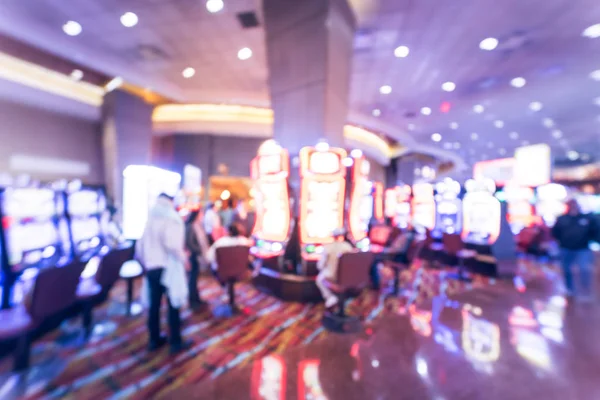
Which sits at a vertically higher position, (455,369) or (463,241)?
(463,241)

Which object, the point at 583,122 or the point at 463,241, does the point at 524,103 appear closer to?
the point at 583,122

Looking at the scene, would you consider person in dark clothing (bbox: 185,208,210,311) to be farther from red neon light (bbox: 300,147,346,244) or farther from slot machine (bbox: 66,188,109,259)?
red neon light (bbox: 300,147,346,244)

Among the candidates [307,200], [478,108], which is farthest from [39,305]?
[478,108]

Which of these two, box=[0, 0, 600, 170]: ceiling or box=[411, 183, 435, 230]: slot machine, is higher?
box=[0, 0, 600, 170]: ceiling

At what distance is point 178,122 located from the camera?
363 inches

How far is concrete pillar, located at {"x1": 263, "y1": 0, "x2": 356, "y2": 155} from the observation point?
4.38m

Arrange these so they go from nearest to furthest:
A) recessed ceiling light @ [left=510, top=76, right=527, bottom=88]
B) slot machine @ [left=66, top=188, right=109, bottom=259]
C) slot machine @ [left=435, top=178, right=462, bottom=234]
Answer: slot machine @ [left=66, top=188, right=109, bottom=259] < slot machine @ [left=435, top=178, right=462, bottom=234] < recessed ceiling light @ [left=510, top=76, right=527, bottom=88]

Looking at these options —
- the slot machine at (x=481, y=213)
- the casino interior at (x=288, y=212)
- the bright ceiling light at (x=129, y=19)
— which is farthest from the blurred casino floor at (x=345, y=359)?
the bright ceiling light at (x=129, y=19)

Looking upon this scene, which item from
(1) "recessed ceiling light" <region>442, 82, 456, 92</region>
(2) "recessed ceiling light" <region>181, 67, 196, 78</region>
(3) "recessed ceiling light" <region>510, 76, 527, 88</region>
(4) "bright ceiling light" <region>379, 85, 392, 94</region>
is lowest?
(3) "recessed ceiling light" <region>510, 76, 527, 88</region>

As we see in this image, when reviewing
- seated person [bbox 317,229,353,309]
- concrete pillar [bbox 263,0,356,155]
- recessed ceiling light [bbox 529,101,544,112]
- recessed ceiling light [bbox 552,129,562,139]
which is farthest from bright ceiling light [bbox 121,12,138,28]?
recessed ceiling light [bbox 552,129,562,139]

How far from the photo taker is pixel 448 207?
6.89 m

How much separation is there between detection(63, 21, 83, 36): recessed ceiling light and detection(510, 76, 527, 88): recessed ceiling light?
8909 mm

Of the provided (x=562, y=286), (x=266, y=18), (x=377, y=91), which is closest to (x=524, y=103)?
(x=377, y=91)

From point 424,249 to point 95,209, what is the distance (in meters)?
6.75
